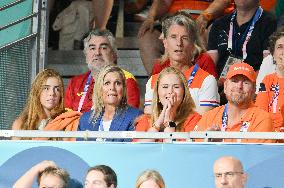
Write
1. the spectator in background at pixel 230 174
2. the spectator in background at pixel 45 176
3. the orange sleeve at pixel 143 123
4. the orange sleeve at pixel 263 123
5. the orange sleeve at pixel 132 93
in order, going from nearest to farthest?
the spectator in background at pixel 230 174
the spectator in background at pixel 45 176
the orange sleeve at pixel 263 123
the orange sleeve at pixel 143 123
the orange sleeve at pixel 132 93

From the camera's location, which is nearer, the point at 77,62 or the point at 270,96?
the point at 270,96

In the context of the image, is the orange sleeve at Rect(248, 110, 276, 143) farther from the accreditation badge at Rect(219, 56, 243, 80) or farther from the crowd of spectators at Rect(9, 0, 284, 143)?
the accreditation badge at Rect(219, 56, 243, 80)

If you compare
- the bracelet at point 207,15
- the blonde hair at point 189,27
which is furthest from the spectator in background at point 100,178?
the bracelet at point 207,15

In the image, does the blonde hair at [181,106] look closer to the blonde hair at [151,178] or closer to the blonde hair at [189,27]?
the blonde hair at [151,178]

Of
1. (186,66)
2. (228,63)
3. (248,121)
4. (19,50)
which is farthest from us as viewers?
(19,50)

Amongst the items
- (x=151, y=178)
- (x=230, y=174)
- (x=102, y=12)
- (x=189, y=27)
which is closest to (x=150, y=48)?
(x=102, y=12)

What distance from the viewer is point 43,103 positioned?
36.0 ft

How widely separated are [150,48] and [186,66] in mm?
1810

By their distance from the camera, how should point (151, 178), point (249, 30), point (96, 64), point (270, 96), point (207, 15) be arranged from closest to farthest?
point (151, 178), point (270, 96), point (96, 64), point (249, 30), point (207, 15)

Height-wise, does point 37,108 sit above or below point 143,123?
above

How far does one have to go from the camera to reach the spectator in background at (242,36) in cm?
1211

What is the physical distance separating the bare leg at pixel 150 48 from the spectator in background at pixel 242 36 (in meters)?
0.75

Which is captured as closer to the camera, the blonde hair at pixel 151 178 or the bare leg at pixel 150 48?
the blonde hair at pixel 151 178

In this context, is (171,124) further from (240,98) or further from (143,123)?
(240,98)
